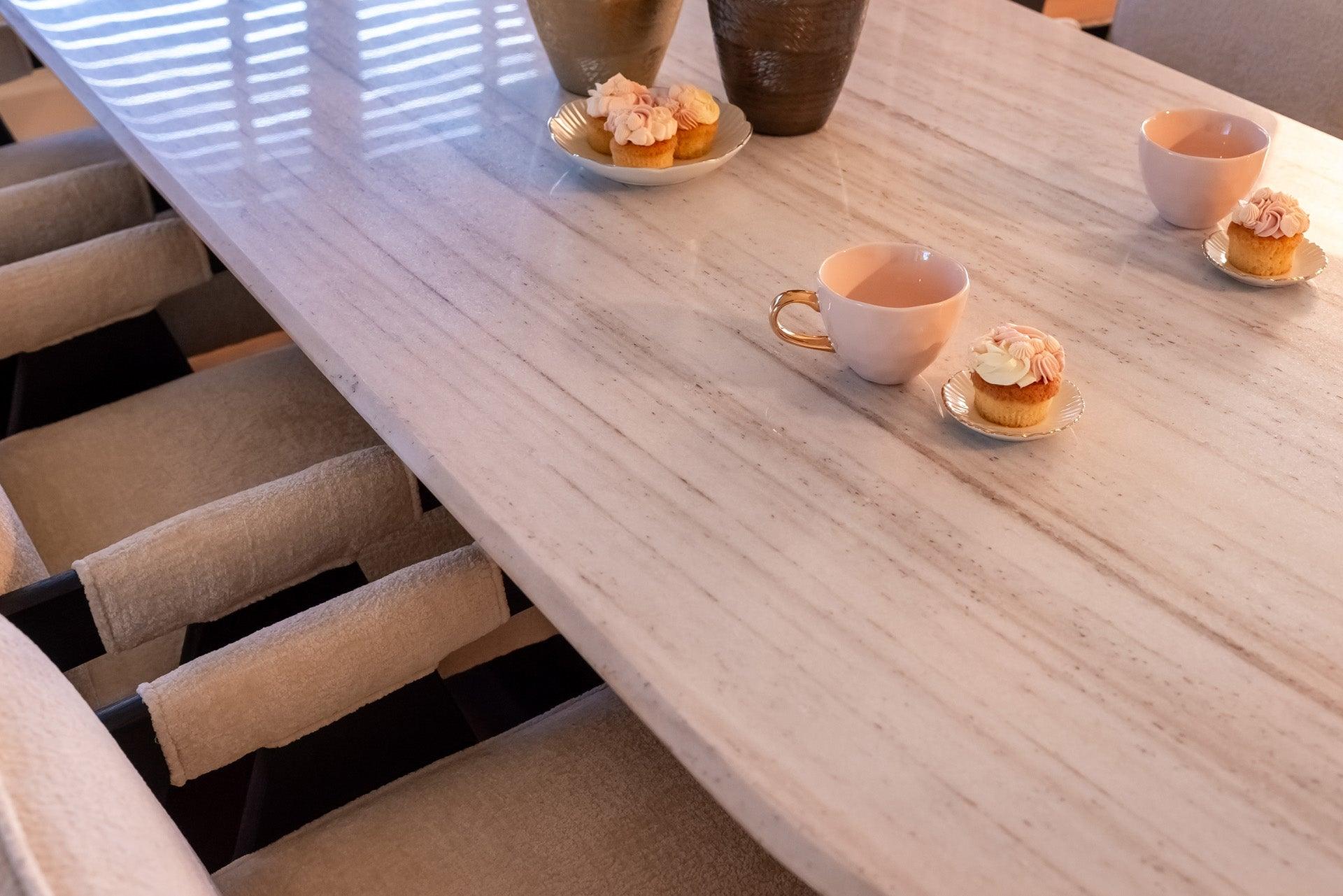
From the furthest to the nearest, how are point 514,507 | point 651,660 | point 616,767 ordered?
1. point 616,767
2. point 514,507
3. point 651,660

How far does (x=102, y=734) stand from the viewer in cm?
60

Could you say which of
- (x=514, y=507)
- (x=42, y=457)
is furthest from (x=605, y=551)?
(x=42, y=457)

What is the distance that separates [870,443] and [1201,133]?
1.69 ft

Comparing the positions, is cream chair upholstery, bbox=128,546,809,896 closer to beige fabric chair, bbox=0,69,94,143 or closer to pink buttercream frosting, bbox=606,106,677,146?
pink buttercream frosting, bbox=606,106,677,146

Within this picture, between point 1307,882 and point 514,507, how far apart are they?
1.57ft

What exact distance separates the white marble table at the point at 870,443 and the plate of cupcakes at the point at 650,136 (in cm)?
3

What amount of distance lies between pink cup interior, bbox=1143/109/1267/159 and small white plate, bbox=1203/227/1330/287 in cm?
10

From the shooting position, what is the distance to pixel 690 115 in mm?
1140

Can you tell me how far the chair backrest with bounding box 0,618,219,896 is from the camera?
44cm

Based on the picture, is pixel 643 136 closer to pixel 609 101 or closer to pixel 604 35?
pixel 609 101

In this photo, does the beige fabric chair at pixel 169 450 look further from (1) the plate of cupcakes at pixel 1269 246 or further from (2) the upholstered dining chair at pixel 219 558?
(1) the plate of cupcakes at pixel 1269 246

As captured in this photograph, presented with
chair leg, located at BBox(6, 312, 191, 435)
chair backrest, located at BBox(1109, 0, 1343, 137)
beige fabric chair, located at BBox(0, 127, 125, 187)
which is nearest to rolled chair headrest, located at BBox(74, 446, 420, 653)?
chair leg, located at BBox(6, 312, 191, 435)

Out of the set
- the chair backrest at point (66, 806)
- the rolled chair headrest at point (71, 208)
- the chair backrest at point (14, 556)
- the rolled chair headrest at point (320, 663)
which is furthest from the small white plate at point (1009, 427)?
the rolled chair headrest at point (71, 208)

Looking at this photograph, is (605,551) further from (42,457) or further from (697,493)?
(42,457)
